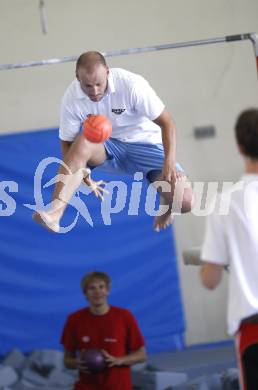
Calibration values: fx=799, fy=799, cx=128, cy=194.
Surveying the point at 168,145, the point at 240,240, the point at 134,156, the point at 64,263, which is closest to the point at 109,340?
the point at 134,156

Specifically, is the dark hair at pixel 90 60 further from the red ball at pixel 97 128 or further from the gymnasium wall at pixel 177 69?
the gymnasium wall at pixel 177 69

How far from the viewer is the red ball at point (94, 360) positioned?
4922 mm

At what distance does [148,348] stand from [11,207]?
170 cm

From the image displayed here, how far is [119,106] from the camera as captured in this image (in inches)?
161

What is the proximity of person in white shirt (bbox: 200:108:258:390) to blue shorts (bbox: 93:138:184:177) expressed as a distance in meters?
1.48

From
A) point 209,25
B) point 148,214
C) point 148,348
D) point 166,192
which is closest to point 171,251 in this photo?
point 148,214

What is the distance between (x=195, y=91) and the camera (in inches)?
285

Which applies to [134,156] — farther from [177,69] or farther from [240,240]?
[177,69]

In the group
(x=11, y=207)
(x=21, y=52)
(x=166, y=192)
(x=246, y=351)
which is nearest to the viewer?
(x=246, y=351)

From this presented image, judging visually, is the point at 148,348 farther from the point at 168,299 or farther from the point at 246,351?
the point at 246,351

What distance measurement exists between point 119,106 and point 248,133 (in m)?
1.43

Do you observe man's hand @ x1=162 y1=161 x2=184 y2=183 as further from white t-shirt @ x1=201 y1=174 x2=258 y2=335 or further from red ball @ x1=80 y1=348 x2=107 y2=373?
red ball @ x1=80 y1=348 x2=107 y2=373

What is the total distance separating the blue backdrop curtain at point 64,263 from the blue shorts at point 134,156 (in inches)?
89.7

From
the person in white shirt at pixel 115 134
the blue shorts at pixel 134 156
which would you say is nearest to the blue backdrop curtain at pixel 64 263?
the blue shorts at pixel 134 156
